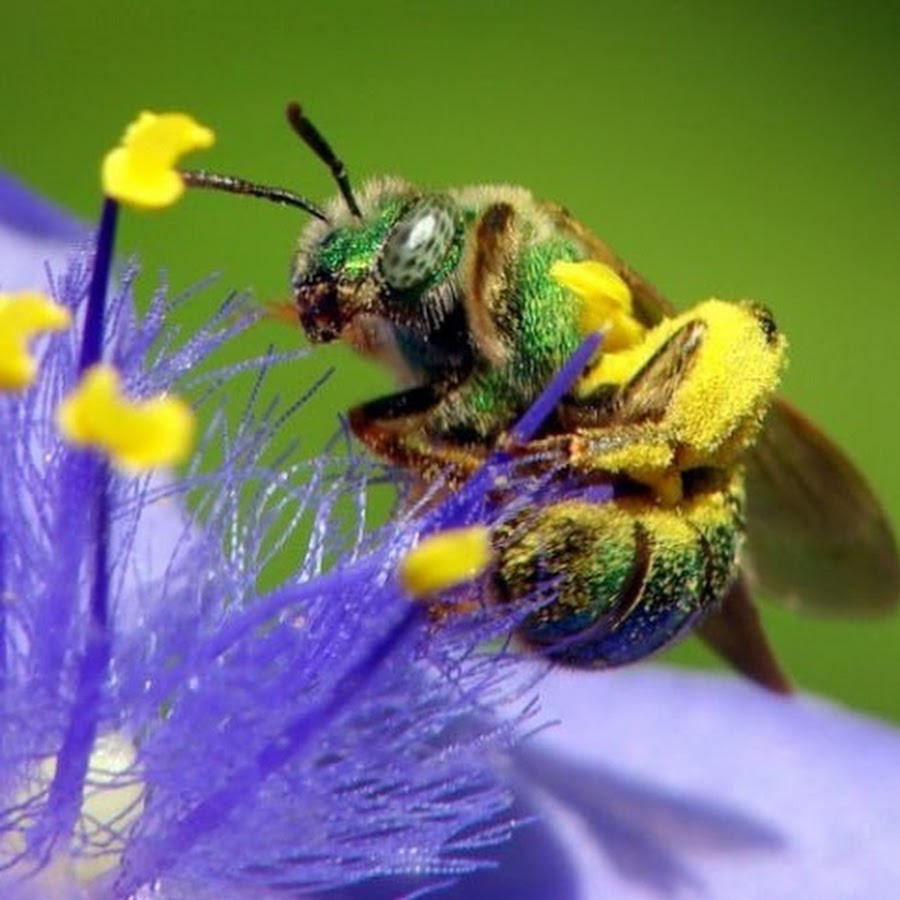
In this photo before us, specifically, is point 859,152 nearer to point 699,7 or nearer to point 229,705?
point 699,7

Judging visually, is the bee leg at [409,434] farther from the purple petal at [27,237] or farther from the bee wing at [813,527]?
the purple petal at [27,237]

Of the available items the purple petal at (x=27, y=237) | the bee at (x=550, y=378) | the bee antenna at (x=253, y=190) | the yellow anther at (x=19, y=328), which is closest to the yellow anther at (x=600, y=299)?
the bee at (x=550, y=378)

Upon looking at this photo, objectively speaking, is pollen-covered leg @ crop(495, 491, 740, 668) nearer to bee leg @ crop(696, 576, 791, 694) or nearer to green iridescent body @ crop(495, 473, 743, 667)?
green iridescent body @ crop(495, 473, 743, 667)

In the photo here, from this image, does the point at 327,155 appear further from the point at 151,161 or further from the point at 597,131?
the point at 597,131

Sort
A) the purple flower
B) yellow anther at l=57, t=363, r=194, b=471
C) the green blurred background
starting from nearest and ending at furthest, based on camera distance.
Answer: yellow anther at l=57, t=363, r=194, b=471 < the purple flower < the green blurred background

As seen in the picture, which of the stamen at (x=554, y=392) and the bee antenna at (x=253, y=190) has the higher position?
the bee antenna at (x=253, y=190)

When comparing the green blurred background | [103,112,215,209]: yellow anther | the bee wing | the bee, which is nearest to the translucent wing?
the bee wing

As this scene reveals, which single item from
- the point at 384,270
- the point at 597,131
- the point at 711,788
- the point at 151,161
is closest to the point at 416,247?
the point at 384,270
